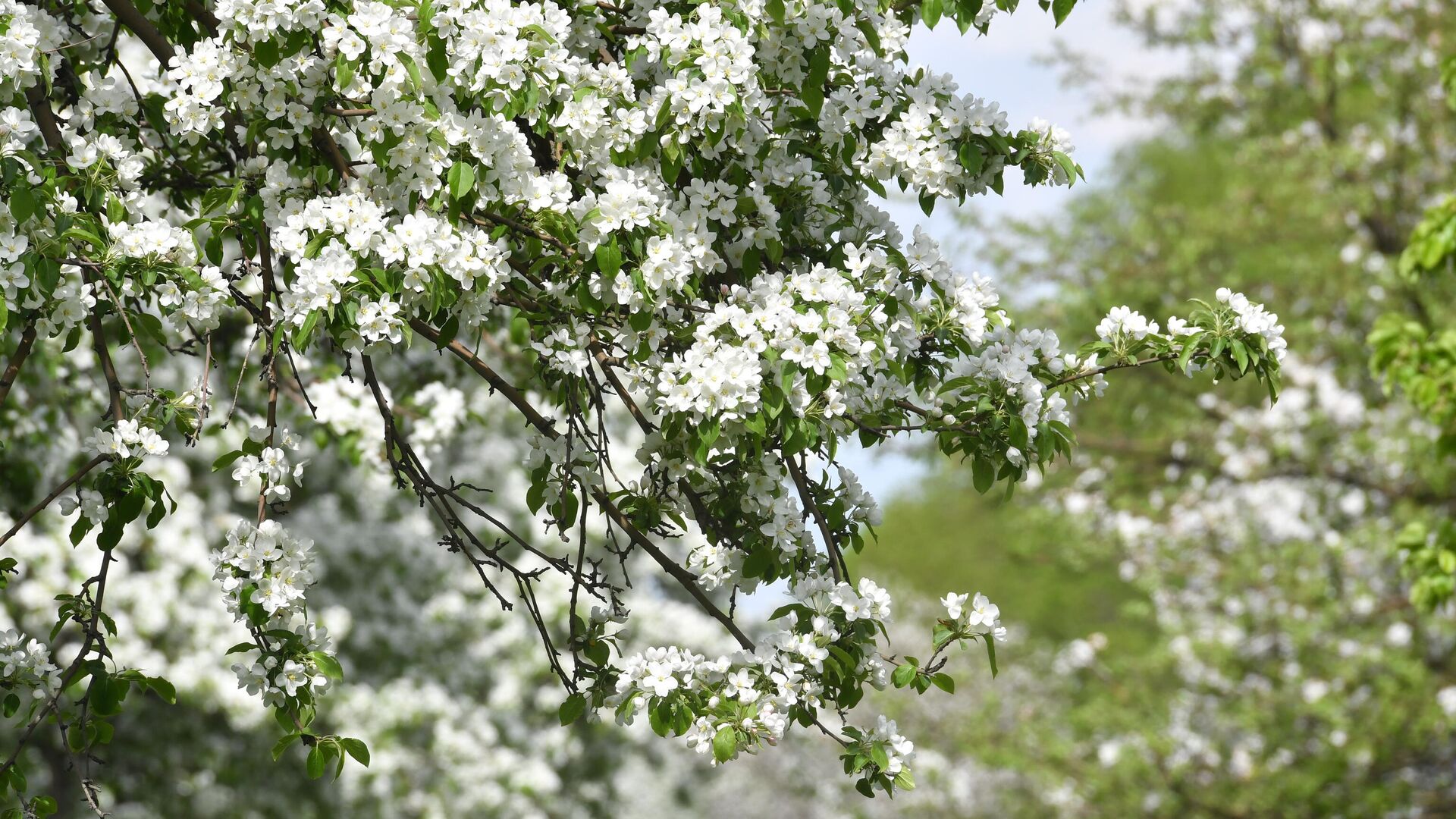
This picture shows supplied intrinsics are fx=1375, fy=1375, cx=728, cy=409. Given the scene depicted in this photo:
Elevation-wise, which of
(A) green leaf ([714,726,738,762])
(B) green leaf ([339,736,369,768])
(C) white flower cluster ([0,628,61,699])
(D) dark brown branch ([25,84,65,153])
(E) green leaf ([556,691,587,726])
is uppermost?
(D) dark brown branch ([25,84,65,153])

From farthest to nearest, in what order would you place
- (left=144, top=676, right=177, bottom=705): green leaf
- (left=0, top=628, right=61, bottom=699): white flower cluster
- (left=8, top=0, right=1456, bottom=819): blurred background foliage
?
(left=8, top=0, right=1456, bottom=819): blurred background foliage
(left=0, top=628, right=61, bottom=699): white flower cluster
(left=144, top=676, right=177, bottom=705): green leaf

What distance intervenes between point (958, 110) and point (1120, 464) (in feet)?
28.9

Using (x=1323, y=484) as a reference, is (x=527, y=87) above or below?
below

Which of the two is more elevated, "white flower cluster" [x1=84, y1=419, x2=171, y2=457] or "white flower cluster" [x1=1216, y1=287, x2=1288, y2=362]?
"white flower cluster" [x1=1216, y1=287, x2=1288, y2=362]

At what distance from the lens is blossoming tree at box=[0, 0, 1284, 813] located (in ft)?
9.64

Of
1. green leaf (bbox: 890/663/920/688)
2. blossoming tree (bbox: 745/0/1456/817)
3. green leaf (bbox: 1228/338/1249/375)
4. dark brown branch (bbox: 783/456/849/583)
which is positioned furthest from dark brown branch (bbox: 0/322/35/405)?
blossoming tree (bbox: 745/0/1456/817)

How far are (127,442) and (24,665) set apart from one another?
2.54 ft

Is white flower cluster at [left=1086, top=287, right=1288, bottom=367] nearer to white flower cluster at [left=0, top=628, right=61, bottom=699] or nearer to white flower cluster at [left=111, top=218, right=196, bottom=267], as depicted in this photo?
white flower cluster at [left=111, top=218, right=196, bottom=267]

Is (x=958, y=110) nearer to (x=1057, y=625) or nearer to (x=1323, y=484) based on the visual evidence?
(x=1323, y=484)

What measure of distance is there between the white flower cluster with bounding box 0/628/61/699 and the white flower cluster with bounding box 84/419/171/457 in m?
0.66

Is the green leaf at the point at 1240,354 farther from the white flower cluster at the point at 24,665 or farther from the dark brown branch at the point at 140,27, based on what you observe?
the white flower cluster at the point at 24,665

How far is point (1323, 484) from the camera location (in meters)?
10.7

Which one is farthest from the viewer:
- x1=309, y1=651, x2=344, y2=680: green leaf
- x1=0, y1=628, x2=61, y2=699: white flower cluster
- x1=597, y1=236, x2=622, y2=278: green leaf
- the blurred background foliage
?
the blurred background foliage

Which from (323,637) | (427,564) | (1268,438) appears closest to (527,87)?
(323,637)
